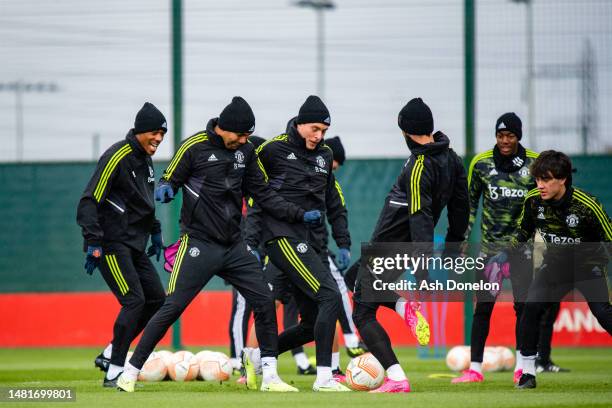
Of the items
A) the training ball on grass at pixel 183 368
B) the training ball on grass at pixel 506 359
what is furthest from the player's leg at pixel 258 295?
A: the training ball on grass at pixel 506 359

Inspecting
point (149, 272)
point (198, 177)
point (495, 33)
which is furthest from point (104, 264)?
point (495, 33)

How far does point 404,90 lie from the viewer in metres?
17.0

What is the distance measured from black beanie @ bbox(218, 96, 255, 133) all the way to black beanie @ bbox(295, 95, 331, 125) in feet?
1.83

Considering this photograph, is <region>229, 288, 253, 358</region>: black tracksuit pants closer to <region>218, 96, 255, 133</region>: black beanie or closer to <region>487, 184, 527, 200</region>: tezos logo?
<region>487, 184, 527, 200</region>: tezos logo

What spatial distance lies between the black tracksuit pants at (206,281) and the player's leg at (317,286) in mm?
257

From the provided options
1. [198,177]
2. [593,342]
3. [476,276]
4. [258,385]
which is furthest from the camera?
[593,342]

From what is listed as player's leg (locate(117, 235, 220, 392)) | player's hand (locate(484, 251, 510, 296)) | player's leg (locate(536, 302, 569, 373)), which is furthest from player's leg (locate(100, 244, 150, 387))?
player's leg (locate(536, 302, 569, 373))

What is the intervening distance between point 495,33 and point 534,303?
7.37 metres

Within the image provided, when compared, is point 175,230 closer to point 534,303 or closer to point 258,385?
point 258,385

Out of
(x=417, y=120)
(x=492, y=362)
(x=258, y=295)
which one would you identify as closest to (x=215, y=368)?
(x=258, y=295)

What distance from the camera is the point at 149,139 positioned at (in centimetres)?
1083

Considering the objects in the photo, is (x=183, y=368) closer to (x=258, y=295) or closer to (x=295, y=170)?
(x=258, y=295)

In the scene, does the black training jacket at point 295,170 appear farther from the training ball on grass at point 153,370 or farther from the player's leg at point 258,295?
the training ball on grass at point 153,370

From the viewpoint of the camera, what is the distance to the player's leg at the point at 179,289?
393 inches
